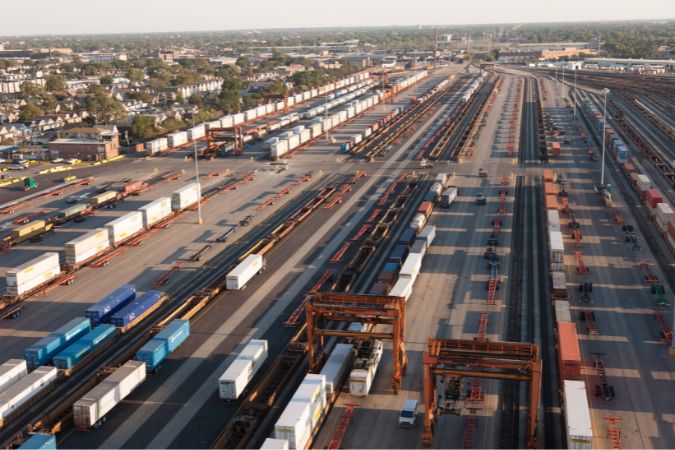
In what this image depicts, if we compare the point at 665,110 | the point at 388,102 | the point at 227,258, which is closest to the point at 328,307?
the point at 227,258

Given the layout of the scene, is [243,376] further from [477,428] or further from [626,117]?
[626,117]

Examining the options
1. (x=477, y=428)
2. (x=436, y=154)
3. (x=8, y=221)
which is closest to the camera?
(x=477, y=428)

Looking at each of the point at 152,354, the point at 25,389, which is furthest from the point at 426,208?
the point at 25,389

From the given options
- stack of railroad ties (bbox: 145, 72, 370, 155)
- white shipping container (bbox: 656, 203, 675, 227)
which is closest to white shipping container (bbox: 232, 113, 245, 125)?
stack of railroad ties (bbox: 145, 72, 370, 155)

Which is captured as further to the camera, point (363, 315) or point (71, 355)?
point (71, 355)

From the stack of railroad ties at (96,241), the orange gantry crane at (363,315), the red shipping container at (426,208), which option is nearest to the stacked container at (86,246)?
the stack of railroad ties at (96,241)

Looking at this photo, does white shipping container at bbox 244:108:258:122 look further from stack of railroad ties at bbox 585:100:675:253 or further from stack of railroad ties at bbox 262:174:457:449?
stack of railroad ties at bbox 262:174:457:449

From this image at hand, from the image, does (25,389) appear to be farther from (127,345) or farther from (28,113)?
(28,113)
